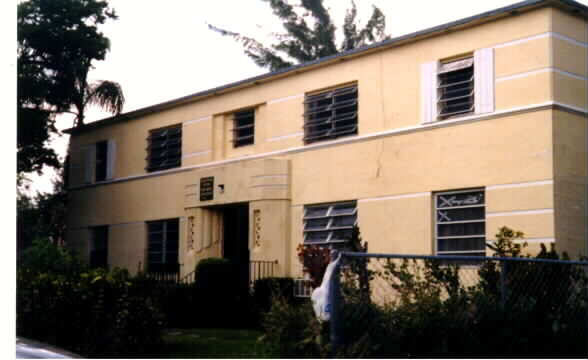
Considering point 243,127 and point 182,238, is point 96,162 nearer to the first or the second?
point 182,238

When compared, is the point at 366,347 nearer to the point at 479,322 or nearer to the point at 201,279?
the point at 479,322

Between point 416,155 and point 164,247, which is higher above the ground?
point 416,155

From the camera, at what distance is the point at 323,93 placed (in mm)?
19156

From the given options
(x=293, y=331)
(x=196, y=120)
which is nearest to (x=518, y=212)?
(x=293, y=331)

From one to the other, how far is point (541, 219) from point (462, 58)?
12.1 ft

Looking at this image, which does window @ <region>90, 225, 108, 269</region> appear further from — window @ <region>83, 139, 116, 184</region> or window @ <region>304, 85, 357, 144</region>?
window @ <region>304, 85, 357, 144</region>

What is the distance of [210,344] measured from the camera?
14727mm

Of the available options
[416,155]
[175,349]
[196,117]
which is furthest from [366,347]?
[196,117]

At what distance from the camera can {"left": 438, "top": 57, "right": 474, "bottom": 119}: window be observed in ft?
53.9

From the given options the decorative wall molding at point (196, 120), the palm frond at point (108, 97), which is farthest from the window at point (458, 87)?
the palm frond at point (108, 97)

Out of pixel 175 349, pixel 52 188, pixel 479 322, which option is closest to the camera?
pixel 479 322

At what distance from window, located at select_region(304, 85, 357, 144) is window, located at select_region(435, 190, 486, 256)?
301 centimetres

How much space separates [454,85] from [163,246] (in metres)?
9.69

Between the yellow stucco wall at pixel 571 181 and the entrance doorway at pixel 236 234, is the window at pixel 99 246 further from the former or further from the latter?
the yellow stucco wall at pixel 571 181
